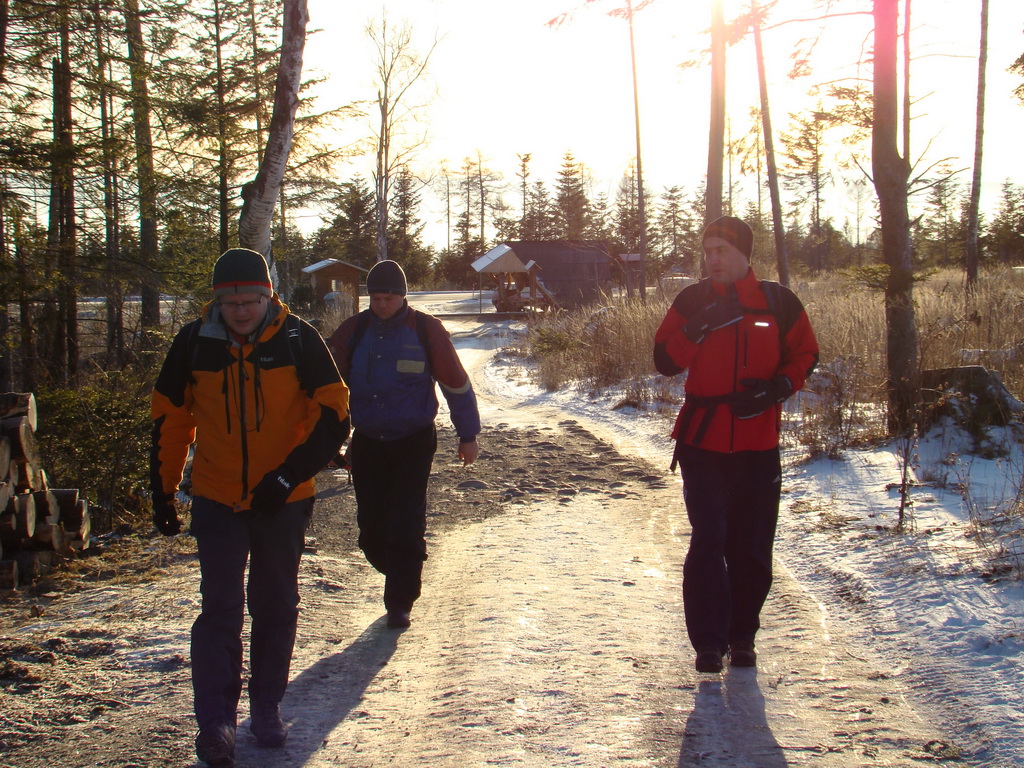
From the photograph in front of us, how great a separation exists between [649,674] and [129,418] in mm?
4974

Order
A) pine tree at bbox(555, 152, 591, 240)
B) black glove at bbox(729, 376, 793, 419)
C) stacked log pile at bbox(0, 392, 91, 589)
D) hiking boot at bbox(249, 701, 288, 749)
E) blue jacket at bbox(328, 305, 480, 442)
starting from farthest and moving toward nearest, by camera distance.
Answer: pine tree at bbox(555, 152, 591, 240), stacked log pile at bbox(0, 392, 91, 589), blue jacket at bbox(328, 305, 480, 442), black glove at bbox(729, 376, 793, 419), hiking boot at bbox(249, 701, 288, 749)

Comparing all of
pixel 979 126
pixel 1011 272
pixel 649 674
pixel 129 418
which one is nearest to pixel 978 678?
pixel 649 674

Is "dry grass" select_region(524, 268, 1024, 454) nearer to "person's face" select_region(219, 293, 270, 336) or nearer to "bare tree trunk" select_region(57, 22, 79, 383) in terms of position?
"person's face" select_region(219, 293, 270, 336)

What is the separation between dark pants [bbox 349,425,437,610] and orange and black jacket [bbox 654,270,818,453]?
1455mm

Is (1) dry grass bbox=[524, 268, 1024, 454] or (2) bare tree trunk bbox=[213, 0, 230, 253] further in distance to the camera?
(2) bare tree trunk bbox=[213, 0, 230, 253]

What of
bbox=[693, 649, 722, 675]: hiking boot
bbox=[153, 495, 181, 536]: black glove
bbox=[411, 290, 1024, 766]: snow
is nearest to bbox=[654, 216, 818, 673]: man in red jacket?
bbox=[693, 649, 722, 675]: hiking boot

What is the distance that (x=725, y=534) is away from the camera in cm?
407

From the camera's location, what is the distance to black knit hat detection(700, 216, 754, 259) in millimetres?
4086

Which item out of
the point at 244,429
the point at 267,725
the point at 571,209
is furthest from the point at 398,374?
the point at 571,209

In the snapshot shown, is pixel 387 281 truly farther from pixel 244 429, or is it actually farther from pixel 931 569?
pixel 931 569

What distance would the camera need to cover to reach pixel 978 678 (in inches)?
148

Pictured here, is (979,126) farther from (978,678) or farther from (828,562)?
(978,678)

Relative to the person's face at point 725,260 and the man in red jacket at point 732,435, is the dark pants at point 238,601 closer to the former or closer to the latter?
the man in red jacket at point 732,435

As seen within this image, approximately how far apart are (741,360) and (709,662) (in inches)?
53.6
